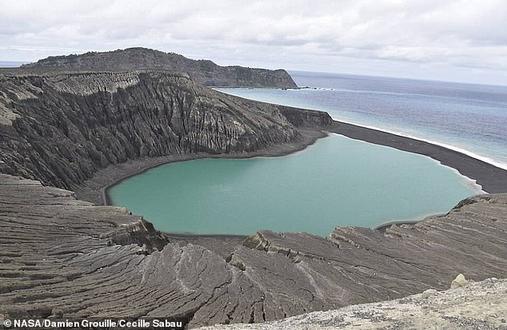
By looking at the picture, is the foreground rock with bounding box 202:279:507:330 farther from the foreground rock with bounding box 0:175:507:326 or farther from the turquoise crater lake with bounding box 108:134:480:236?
the turquoise crater lake with bounding box 108:134:480:236

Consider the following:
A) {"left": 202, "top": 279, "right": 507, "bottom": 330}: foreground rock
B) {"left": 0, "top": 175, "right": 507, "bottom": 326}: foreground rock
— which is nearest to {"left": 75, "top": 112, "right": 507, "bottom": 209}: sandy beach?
{"left": 0, "top": 175, "right": 507, "bottom": 326}: foreground rock

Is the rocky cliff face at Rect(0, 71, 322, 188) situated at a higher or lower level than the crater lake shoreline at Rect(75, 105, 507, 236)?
higher

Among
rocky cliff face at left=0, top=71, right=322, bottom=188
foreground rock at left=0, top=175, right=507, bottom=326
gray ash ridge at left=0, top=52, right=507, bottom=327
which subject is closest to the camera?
foreground rock at left=0, top=175, right=507, bottom=326

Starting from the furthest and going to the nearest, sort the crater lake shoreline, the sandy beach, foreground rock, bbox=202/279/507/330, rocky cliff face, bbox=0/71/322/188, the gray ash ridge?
1. the sandy beach
2. the crater lake shoreline
3. rocky cliff face, bbox=0/71/322/188
4. the gray ash ridge
5. foreground rock, bbox=202/279/507/330

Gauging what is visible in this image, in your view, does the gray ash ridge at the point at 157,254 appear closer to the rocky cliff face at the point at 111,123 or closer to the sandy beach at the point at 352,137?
the rocky cliff face at the point at 111,123

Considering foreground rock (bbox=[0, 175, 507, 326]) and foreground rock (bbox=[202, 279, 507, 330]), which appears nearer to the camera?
foreground rock (bbox=[202, 279, 507, 330])

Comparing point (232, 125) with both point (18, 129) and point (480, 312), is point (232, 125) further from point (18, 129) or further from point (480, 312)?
point (480, 312)

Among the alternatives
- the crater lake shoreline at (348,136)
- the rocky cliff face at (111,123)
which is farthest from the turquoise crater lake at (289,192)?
the rocky cliff face at (111,123)
